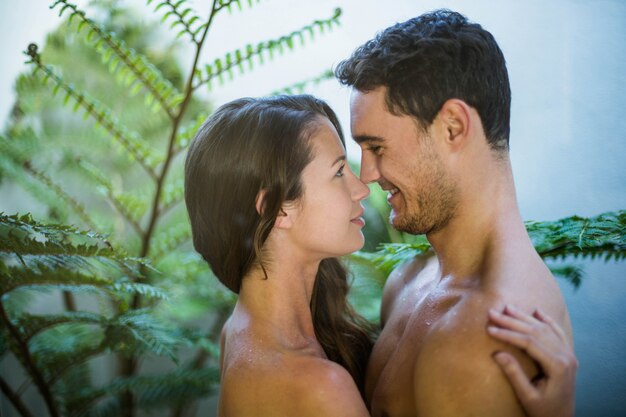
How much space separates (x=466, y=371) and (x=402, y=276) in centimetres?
70

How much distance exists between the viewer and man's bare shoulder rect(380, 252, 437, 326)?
1882mm

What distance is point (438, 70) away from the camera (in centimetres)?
153

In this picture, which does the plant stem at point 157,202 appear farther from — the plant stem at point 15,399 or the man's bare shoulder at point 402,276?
the man's bare shoulder at point 402,276

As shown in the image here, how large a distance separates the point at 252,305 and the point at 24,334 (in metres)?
0.69

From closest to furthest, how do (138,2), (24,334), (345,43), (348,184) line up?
(348,184) < (24,334) < (345,43) < (138,2)

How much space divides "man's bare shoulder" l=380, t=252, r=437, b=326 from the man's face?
0.91 feet

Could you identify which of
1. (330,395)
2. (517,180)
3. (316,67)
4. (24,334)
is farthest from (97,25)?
(517,180)

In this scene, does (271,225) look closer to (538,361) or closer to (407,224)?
(407,224)

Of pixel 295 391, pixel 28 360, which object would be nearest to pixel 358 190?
pixel 295 391

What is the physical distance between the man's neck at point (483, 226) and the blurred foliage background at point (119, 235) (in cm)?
19

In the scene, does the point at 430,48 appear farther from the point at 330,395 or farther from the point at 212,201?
the point at 330,395

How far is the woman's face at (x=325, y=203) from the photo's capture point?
1570mm

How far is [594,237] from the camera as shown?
1.57m

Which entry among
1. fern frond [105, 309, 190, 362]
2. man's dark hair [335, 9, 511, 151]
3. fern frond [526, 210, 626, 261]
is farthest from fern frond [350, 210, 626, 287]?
fern frond [105, 309, 190, 362]
